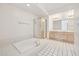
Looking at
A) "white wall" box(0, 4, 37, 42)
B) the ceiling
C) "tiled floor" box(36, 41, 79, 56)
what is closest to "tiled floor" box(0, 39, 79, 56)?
"tiled floor" box(36, 41, 79, 56)

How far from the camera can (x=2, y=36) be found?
54.6 inches

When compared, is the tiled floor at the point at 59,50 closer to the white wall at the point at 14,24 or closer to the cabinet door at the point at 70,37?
the cabinet door at the point at 70,37

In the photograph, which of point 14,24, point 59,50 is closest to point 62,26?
point 59,50

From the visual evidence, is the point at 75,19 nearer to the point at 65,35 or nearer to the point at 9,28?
the point at 65,35

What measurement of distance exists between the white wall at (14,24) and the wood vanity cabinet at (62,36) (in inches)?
10.0

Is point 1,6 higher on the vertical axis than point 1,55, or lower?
higher

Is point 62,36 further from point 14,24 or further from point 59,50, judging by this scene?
point 14,24

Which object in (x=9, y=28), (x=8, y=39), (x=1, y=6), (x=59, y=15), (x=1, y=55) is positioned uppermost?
(x=1, y=6)

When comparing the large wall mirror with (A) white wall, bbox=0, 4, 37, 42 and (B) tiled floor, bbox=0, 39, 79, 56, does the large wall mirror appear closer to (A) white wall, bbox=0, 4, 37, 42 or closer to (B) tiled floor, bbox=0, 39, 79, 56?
(B) tiled floor, bbox=0, 39, 79, 56

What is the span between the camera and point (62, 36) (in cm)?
142

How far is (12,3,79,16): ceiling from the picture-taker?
1399mm

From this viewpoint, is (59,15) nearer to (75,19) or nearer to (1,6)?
(75,19)

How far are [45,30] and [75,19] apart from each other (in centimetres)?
38

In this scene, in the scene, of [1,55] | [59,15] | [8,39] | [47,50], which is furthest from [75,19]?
[1,55]
